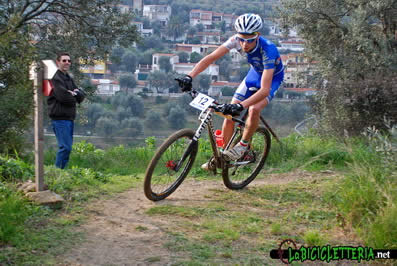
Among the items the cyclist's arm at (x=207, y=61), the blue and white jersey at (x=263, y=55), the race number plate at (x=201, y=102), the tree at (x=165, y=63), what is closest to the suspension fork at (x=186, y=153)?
the race number plate at (x=201, y=102)

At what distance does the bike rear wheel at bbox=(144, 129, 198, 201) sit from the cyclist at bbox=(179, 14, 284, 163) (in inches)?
15.6

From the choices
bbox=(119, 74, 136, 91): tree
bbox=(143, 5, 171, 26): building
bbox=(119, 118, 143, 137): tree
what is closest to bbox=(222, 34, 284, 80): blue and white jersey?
bbox=(119, 118, 143, 137): tree

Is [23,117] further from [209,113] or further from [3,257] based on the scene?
[209,113]

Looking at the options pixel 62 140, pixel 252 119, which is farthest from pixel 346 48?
pixel 62 140

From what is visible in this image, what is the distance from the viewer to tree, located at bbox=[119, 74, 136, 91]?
39.7m

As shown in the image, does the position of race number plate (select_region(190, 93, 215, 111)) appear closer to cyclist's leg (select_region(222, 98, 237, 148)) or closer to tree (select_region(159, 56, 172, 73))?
cyclist's leg (select_region(222, 98, 237, 148))

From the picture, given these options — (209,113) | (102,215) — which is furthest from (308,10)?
(102,215)

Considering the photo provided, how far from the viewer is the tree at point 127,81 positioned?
130 feet

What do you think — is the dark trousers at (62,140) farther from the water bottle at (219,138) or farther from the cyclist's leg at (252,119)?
the cyclist's leg at (252,119)

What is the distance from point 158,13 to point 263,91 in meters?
59.0

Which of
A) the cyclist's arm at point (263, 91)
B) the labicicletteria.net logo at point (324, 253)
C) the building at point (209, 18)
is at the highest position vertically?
the building at point (209, 18)

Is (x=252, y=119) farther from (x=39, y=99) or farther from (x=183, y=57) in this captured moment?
(x=183, y=57)

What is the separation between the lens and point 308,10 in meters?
14.3

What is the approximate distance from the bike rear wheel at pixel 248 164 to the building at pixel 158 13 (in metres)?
53.3
